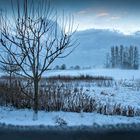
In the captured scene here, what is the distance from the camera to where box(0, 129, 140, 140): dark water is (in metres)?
9.79

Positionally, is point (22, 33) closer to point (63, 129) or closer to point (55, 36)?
point (55, 36)

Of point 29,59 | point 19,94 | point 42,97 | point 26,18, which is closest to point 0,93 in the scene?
point 19,94

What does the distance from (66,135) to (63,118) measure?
2183 millimetres

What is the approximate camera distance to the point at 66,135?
33.2 feet

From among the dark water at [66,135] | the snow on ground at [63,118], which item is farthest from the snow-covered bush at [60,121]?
the dark water at [66,135]

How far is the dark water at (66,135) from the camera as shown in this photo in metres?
9.79

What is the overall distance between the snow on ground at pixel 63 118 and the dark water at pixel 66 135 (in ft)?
4.20

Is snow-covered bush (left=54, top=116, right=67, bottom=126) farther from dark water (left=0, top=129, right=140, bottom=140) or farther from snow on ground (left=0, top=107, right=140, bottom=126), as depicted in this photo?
dark water (left=0, top=129, right=140, bottom=140)

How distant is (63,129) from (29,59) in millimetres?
3225

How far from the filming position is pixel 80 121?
1220cm

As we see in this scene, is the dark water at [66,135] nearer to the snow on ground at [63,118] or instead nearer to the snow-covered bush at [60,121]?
the snow-covered bush at [60,121]

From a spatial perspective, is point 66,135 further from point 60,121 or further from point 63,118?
point 63,118

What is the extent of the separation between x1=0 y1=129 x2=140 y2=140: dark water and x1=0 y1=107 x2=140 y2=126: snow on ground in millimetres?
1279

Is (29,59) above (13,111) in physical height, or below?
above
